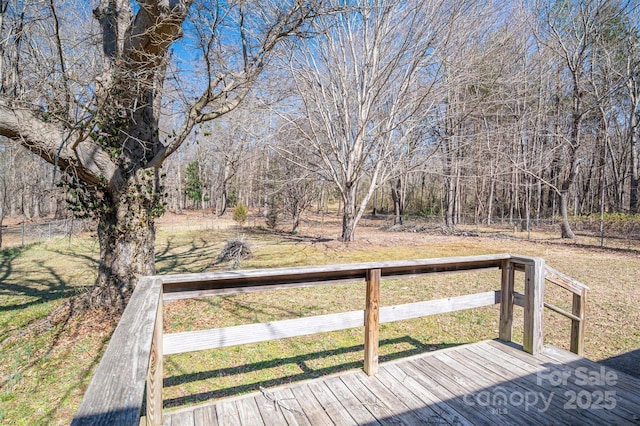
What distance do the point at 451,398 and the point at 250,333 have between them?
56.7 inches

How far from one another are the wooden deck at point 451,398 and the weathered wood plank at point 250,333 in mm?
390

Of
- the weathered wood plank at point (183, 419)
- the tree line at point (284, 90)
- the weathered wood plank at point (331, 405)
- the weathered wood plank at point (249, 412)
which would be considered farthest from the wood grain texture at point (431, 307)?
the tree line at point (284, 90)

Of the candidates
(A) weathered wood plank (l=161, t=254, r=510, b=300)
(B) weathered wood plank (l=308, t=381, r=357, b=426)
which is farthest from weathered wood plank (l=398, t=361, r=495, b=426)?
(A) weathered wood plank (l=161, t=254, r=510, b=300)

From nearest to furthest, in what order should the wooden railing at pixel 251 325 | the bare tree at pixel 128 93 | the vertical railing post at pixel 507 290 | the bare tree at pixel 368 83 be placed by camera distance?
the wooden railing at pixel 251 325, the vertical railing post at pixel 507 290, the bare tree at pixel 128 93, the bare tree at pixel 368 83

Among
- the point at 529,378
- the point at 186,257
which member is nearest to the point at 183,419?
the point at 529,378

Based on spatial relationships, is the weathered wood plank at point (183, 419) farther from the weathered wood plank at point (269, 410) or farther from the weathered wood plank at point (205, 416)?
the weathered wood plank at point (269, 410)

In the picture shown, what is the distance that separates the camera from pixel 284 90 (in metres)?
9.47

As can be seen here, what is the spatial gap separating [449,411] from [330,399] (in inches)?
30.1

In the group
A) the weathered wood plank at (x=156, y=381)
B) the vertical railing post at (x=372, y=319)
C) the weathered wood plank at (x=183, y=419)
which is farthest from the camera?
the vertical railing post at (x=372, y=319)

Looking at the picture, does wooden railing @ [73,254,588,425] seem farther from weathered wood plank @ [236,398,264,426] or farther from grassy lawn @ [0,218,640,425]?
grassy lawn @ [0,218,640,425]

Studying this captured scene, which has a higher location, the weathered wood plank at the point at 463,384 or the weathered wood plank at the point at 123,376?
the weathered wood plank at the point at 123,376

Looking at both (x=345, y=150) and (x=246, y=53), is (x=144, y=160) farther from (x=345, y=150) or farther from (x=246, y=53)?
(x=345, y=150)

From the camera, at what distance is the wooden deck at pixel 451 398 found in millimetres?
1958

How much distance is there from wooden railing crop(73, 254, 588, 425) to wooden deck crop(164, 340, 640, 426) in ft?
0.81
